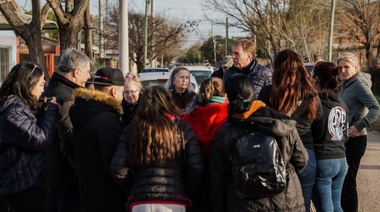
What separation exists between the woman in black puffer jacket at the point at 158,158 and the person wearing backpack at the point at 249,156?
18 cm

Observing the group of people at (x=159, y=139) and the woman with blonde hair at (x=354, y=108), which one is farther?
the woman with blonde hair at (x=354, y=108)

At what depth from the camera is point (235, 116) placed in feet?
11.3

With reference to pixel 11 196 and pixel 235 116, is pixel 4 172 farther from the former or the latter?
pixel 235 116

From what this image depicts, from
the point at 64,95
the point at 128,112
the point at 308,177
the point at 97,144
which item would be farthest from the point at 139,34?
the point at 97,144

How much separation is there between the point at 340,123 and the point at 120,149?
208cm

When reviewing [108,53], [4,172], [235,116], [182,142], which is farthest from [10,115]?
[108,53]

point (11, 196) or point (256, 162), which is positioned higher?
point (256, 162)

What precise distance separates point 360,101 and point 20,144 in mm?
3443

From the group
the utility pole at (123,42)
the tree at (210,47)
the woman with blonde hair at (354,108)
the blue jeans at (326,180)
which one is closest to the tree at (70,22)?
the utility pole at (123,42)

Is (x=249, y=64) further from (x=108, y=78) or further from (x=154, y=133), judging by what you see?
(x=154, y=133)

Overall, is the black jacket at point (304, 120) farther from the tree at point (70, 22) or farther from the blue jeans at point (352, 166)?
the tree at point (70, 22)

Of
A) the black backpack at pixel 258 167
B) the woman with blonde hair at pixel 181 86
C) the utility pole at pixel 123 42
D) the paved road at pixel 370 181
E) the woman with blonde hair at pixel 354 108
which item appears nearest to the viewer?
the black backpack at pixel 258 167

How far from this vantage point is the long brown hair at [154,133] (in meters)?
3.35

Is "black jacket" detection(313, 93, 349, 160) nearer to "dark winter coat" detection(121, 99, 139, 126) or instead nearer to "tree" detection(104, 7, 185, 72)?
"dark winter coat" detection(121, 99, 139, 126)
